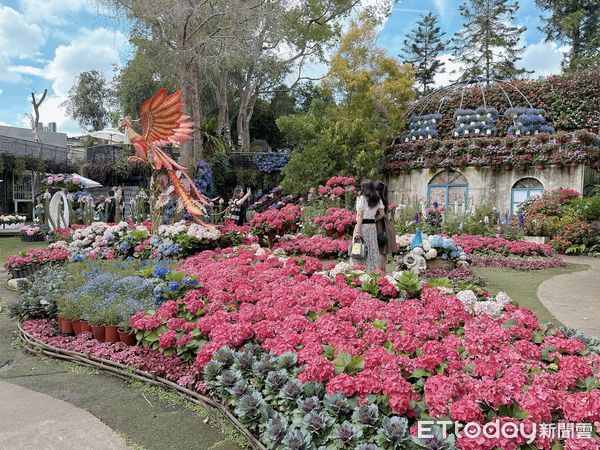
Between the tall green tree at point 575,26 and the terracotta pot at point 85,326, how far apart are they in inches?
989

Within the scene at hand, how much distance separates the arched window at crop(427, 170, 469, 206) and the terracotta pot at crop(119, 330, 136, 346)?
1311 cm

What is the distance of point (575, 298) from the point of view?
574cm

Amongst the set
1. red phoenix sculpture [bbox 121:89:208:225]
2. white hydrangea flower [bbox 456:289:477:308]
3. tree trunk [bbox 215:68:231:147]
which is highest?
tree trunk [bbox 215:68:231:147]

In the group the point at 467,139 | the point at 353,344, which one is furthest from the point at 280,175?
the point at 353,344

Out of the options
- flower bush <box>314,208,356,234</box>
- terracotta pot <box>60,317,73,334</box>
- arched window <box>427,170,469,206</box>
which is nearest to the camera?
terracotta pot <box>60,317,73,334</box>

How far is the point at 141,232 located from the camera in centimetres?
834

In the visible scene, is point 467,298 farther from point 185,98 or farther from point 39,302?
point 185,98

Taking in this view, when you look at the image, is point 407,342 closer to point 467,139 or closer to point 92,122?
point 467,139

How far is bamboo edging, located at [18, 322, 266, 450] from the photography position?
2.47m

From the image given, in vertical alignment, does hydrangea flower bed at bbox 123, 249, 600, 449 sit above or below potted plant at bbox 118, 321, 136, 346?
above

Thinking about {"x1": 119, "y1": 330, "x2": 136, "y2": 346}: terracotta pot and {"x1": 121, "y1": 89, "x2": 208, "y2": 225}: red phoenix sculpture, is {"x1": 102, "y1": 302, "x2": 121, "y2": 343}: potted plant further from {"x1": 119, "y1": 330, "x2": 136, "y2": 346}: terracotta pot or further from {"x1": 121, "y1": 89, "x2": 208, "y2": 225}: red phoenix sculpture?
{"x1": 121, "y1": 89, "x2": 208, "y2": 225}: red phoenix sculpture

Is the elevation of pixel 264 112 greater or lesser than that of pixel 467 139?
greater

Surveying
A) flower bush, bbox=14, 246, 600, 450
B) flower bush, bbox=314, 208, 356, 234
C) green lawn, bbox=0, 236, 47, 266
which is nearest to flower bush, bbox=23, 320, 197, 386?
flower bush, bbox=14, 246, 600, 450

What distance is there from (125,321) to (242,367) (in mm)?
1557
